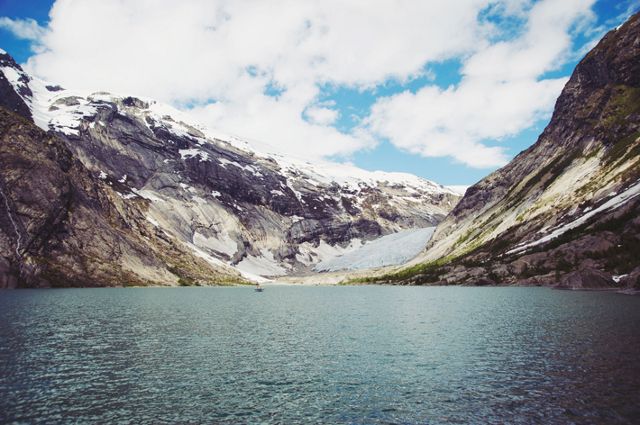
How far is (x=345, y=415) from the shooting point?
1037 inches

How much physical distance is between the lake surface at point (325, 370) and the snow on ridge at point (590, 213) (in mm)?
87136

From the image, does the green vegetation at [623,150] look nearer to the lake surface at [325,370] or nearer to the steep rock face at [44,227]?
the lake surface at [325,370]

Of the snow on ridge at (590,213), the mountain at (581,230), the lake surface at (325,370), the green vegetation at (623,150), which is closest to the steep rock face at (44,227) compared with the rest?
the lake surface at (325,370)

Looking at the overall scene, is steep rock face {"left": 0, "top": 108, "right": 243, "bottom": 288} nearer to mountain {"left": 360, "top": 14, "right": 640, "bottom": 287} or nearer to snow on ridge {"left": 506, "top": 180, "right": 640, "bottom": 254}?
mountain {"left": 360, "top": 14, "right": 640, "bottom": 287}

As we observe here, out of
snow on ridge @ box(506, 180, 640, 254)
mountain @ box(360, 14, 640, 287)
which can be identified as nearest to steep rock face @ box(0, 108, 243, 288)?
mountain @ box(360, 14, 640, 287)

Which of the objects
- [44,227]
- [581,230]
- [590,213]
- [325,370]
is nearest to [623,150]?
[590,213]

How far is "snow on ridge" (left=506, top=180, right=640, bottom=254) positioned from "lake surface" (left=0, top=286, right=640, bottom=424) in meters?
87.1

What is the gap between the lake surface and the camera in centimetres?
2661

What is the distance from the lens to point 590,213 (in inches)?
5792

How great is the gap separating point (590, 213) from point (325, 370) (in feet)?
458

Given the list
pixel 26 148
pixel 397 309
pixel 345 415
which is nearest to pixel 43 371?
pixel 345 415

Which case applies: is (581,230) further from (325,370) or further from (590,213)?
(325,370)

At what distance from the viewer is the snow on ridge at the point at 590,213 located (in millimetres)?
135712

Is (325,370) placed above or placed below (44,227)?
below
